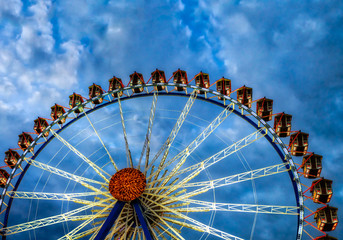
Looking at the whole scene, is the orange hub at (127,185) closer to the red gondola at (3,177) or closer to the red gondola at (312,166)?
the red gondola at (3,177)

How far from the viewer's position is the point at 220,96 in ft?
68.9

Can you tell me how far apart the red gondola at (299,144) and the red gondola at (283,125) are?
2.27 feet

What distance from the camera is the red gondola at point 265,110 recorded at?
66.4 ft

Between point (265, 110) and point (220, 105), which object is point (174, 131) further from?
point (265, 110)

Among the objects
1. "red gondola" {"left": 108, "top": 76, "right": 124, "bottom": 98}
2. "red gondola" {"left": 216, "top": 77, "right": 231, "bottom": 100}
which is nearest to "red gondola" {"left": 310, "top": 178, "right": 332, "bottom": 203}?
"red gondola" {"left": 216, "top": 77, "right": 231, "bottom": 100}

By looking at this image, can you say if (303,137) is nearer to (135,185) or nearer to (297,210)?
(297,210)

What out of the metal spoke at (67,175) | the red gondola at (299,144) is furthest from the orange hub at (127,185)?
the red gondola at (299,144)

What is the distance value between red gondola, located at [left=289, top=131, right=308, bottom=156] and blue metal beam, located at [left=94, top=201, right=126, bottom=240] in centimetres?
1307

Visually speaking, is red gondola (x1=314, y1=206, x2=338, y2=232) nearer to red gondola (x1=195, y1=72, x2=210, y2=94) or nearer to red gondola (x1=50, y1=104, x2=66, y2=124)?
red gondola (x1=195, y1=72, x2=210, y2=94)

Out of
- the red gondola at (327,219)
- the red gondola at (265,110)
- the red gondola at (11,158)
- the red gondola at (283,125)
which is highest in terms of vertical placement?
the red gondola at (265,110)

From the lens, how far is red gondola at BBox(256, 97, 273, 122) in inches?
797

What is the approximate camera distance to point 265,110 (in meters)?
20.3

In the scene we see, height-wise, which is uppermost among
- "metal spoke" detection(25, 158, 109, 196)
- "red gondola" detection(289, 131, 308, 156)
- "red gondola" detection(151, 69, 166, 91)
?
"red gondola" detection(151, 69, 166, 91)

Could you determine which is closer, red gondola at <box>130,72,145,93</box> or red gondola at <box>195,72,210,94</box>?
red gondola at <box>195,72,210,94</box>
